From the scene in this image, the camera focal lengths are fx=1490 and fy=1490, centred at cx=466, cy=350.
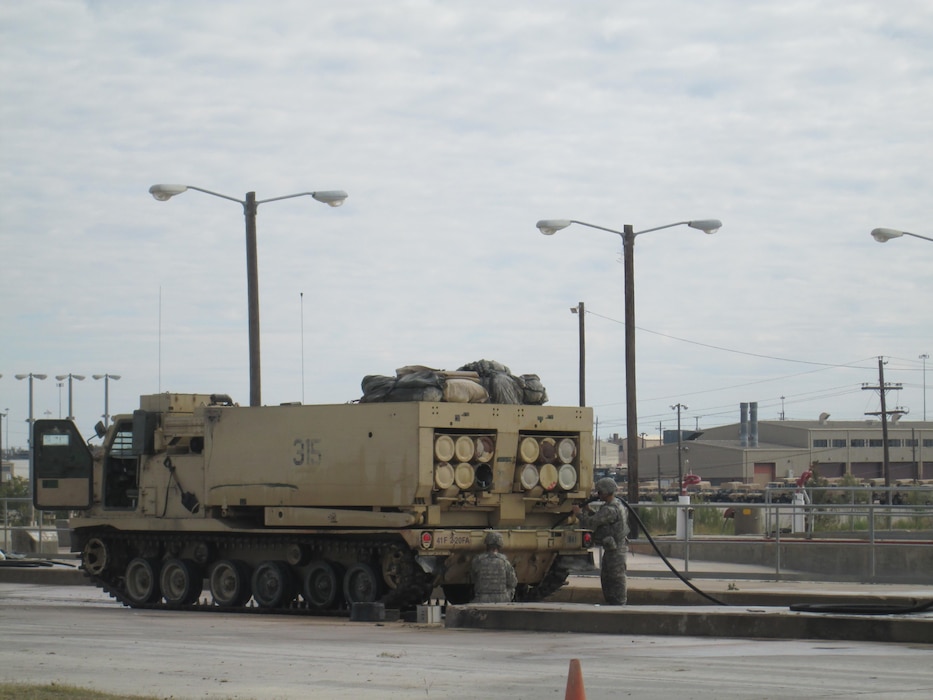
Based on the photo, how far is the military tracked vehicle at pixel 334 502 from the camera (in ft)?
59.4

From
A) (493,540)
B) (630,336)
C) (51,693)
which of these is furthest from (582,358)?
(51,693)

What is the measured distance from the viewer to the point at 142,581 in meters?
21.2

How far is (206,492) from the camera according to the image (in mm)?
20156

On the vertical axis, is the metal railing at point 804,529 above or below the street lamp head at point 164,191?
below

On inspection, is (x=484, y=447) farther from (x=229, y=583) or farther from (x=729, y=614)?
(x=729, y=614)

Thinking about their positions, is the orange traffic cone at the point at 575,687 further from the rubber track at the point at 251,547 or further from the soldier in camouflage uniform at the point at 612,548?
the rubber track at the point at 251,547

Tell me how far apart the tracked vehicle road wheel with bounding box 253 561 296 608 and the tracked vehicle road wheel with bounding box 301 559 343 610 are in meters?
0.21

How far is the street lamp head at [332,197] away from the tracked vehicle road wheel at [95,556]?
Answer: 22.0 feet

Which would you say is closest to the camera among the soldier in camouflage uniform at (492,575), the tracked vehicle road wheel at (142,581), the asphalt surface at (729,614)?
the asphalt surface at (729,614)

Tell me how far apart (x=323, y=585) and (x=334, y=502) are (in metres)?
1.17

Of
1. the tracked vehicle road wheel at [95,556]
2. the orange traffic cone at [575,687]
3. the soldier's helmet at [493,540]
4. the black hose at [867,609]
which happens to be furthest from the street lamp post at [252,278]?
the orange traffic cone at [575,687]

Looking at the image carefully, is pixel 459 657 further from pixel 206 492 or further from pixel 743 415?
pixel 743 415

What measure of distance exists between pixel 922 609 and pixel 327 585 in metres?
7.91

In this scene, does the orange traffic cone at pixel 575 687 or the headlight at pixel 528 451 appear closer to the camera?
the orange traffic cone at pixel 575 687
